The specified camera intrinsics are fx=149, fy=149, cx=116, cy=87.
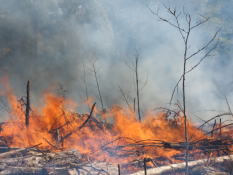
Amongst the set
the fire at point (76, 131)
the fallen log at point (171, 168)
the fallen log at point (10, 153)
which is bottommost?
the fallen log at point (171, 168)

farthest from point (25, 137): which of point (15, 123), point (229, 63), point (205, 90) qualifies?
point (229, 63)

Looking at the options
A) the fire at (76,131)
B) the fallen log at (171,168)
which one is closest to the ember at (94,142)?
the fire at (76,131)

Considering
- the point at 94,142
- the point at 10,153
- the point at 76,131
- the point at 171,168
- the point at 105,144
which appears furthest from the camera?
the point at 76,131

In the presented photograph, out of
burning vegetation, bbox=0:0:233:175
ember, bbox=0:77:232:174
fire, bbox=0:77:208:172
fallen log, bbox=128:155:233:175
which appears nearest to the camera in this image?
fallen log, bbox=128:155:233:175

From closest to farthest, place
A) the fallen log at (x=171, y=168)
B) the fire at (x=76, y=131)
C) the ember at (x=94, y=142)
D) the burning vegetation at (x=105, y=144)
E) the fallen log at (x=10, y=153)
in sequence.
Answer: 1. the fallen log at (x=171, y=168)
2. the burning vegetation at (x=105, y=144)
3. the ember at (x=94, y=142)
4. the fallen log at (x=10, y=153)
5. the fire at (x=76, y=131)

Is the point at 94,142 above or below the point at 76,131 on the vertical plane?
below

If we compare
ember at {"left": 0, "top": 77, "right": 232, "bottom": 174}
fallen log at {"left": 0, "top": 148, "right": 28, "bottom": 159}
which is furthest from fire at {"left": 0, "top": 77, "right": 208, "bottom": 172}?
fallen log at {"left": 0, "top": 148, "right": 28, "bottom": 159}

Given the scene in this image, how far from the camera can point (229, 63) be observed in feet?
45.7

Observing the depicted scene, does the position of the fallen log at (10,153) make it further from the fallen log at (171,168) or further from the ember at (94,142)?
the fallen log at (171,168)

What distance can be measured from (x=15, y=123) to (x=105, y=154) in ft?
15.3

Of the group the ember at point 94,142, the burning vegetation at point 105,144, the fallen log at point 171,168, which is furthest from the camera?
the ember at point 94,142

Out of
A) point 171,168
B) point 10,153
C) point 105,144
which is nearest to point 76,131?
point 105,144

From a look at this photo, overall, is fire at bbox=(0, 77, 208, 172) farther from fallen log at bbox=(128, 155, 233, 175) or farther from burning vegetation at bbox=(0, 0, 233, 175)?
fallen log at bbox=(128, 155, 233, 175)

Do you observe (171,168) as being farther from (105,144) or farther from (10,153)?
(10,153)
